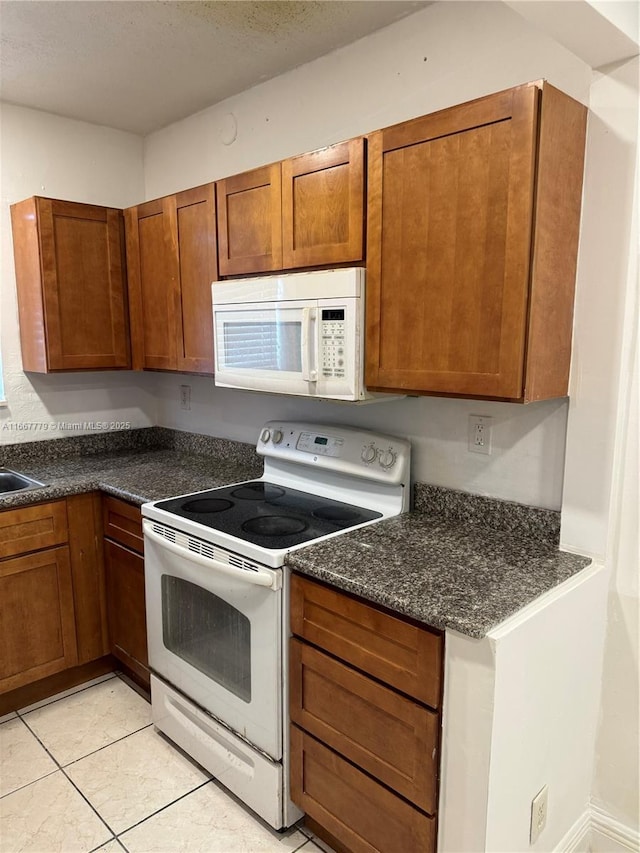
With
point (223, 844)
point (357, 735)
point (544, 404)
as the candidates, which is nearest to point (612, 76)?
point (544, 404)

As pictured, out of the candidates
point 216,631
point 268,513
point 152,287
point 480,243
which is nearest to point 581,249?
point 480,243

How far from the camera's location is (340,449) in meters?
2.16

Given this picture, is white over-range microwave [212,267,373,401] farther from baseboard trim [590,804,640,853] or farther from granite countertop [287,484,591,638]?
baseboard trim [590,804,640,853]

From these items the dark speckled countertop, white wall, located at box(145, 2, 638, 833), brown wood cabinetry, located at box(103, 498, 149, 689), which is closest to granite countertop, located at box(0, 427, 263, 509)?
the dark speckled countertop

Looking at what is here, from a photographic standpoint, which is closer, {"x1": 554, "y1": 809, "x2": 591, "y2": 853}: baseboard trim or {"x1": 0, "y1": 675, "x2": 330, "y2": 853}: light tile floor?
{"x1": 554, "y1": 809, "x2": 591, "y2": 853}: baseboard trim

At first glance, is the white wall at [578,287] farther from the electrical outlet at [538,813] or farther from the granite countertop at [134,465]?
the granite countertop at [134,465]

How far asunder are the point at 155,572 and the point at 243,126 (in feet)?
6.32

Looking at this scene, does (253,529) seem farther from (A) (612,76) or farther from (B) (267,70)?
(B) (267,70)

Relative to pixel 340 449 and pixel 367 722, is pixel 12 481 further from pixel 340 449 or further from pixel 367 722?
pixel 367 722

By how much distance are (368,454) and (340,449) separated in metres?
0.13

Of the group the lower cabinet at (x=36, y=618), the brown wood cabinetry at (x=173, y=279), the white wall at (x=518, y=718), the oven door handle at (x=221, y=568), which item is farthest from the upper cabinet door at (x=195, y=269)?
the white wall at (x=518, y=718)

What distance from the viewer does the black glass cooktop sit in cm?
182

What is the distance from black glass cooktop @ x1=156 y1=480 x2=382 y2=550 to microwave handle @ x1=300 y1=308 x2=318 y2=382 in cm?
49

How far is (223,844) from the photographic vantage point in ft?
5.74
